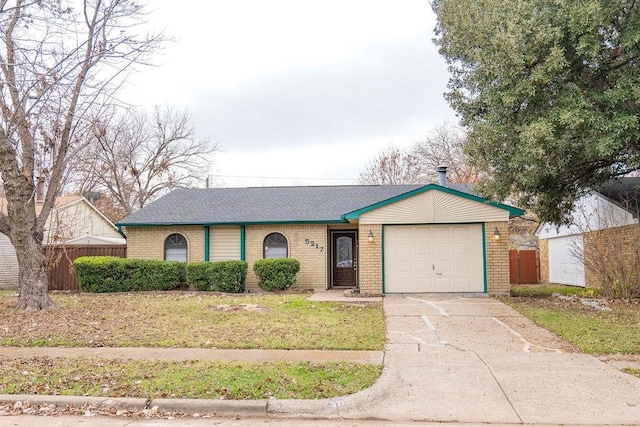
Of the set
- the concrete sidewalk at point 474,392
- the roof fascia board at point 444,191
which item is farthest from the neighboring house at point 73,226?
the concrete sidewalk at point 474,392

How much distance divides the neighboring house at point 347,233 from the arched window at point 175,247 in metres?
0.04

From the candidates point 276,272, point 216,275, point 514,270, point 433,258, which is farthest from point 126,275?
point 514,270

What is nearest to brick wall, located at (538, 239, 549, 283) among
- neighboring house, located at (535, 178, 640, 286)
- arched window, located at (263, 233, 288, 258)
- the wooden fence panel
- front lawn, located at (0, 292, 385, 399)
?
neighboring house, located at (535, 178, 640, 286)

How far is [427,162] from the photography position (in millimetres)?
36375

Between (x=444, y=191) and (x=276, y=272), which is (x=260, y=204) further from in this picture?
(x=444, y=191)

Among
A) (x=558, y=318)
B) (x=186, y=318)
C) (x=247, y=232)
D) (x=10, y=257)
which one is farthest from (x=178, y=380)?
(x=10, y=257)

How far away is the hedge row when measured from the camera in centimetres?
1742

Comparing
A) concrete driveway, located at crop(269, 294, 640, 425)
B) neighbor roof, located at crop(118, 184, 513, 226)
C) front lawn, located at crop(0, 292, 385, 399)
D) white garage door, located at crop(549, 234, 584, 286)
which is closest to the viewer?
concrete driveway, located at crop(269, 294, 640, 425)

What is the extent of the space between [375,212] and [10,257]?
54.3ft

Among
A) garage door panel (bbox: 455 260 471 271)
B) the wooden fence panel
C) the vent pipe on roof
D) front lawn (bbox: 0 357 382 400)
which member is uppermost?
the vent pipe on roof

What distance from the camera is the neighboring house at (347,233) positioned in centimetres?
1561

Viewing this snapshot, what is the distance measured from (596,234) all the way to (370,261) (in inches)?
306

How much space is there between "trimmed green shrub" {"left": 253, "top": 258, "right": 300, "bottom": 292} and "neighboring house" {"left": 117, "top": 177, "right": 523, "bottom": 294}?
3.92 ft

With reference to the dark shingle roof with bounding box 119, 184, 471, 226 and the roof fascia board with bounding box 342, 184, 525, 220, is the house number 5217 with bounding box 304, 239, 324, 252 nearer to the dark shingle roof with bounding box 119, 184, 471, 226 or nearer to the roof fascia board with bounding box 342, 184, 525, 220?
the dark shingle roof with bounding box 119, 184, 471, 226
